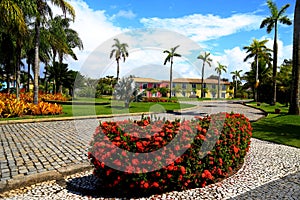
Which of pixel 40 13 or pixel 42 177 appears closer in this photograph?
pixel 42 177

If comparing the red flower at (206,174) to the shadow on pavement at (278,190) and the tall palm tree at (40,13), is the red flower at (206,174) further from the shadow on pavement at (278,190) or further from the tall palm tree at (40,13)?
the tall palm tree at (40,13)

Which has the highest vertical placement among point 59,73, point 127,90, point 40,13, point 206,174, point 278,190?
point 40,13

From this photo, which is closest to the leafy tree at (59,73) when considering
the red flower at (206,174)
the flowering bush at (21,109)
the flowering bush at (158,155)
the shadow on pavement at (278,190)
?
the flowering bush at (21,109)

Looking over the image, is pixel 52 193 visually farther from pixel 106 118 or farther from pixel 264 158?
pixel 106 118

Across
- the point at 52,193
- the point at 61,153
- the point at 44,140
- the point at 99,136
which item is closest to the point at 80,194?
the point at 52,193

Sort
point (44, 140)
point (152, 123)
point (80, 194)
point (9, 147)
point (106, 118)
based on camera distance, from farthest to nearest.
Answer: point (106, 118) < point (44, 140) < point (9, 147) < point (152, 123) < point (80, 194)

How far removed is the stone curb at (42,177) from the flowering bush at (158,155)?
1.05 meters

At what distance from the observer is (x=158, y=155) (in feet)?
11.5

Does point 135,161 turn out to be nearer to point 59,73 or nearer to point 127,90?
point 127,90

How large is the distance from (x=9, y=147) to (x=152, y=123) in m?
4.67

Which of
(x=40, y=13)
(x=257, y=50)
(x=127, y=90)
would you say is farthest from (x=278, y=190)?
(x=257, y=50)

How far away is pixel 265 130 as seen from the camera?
33.9ft

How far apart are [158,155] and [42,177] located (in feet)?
7.70

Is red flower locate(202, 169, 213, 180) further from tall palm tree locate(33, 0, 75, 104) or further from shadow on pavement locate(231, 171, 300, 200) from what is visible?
tall palm tree locate(33, 0, 75, 104)
